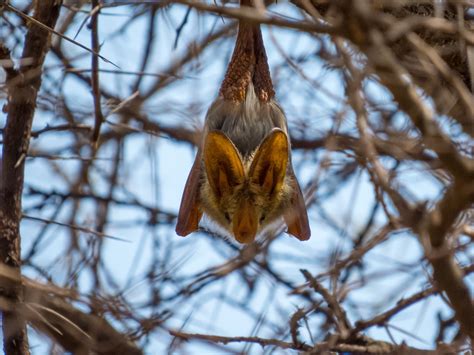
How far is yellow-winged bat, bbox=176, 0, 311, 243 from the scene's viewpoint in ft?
15.5

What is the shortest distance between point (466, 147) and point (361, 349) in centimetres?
125

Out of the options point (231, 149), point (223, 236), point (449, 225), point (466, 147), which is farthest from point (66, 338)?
point (449, 225)

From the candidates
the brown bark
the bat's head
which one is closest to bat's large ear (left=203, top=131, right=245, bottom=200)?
the bat's head

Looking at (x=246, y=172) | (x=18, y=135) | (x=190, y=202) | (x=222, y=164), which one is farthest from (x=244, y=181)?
(x=18, y=135)

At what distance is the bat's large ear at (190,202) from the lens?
5.01 metres

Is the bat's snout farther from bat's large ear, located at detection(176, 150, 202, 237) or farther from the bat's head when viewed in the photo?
bat's large ear, located at detection(176, 150, 202, 237)

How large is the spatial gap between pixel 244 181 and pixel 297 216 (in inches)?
19.2

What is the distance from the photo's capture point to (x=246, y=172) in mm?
4746

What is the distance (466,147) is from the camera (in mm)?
4355

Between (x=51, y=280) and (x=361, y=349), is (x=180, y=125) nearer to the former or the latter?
(x=51, y=280)

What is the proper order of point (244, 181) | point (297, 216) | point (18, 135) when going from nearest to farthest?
point (18, 135)
point (244, 181)
point (297, 216)

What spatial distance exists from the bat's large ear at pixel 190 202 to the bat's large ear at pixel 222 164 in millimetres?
231

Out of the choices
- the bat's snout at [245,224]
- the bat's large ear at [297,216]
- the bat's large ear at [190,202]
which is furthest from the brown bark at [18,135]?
the bat's large ear at [297,216]

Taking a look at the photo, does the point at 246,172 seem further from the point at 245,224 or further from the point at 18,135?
the point at 18,135
